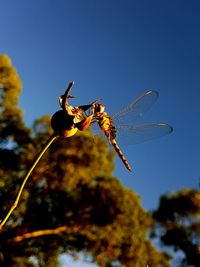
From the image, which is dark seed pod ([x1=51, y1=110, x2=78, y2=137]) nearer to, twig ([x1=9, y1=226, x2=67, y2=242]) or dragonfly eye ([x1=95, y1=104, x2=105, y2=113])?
dragonfly eye ([x1=95, y1=104, x2=105, y2=113])

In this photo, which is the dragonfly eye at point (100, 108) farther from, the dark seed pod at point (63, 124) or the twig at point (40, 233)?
the twig at point (40, 233)

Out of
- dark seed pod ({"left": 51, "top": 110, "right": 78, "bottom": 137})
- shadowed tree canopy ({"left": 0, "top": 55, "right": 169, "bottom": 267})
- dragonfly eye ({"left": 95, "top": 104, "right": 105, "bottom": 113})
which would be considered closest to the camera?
dark seed pod ({"left": 51, "top": 110, "right": 78, "bottom": 137})

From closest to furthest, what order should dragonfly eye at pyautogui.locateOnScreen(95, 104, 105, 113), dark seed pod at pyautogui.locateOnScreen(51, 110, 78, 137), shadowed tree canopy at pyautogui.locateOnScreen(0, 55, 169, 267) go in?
dark seed pod at pyautogui.locateOnScreen(51, 110, 78, 137)
dragonfly eye at pyautogui.locateOnScreen(95, 104, 105, 113)
shadowed tree canopy at pyautogui.locateOnScreen(0, 55, 169, 267)

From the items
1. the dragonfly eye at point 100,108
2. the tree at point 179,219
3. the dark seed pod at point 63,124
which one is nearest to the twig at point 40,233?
the tree at point 179,219

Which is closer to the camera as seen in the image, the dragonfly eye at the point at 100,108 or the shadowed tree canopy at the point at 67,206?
the dragonfly eye at the point at 100,108

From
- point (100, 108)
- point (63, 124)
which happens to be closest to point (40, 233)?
point (100, 108)

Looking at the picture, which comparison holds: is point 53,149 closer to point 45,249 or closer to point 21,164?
point 21,164

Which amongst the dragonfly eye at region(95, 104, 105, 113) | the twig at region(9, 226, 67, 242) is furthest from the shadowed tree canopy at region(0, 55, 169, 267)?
the dragonfly eye at region(95, 104, 105, 113)
